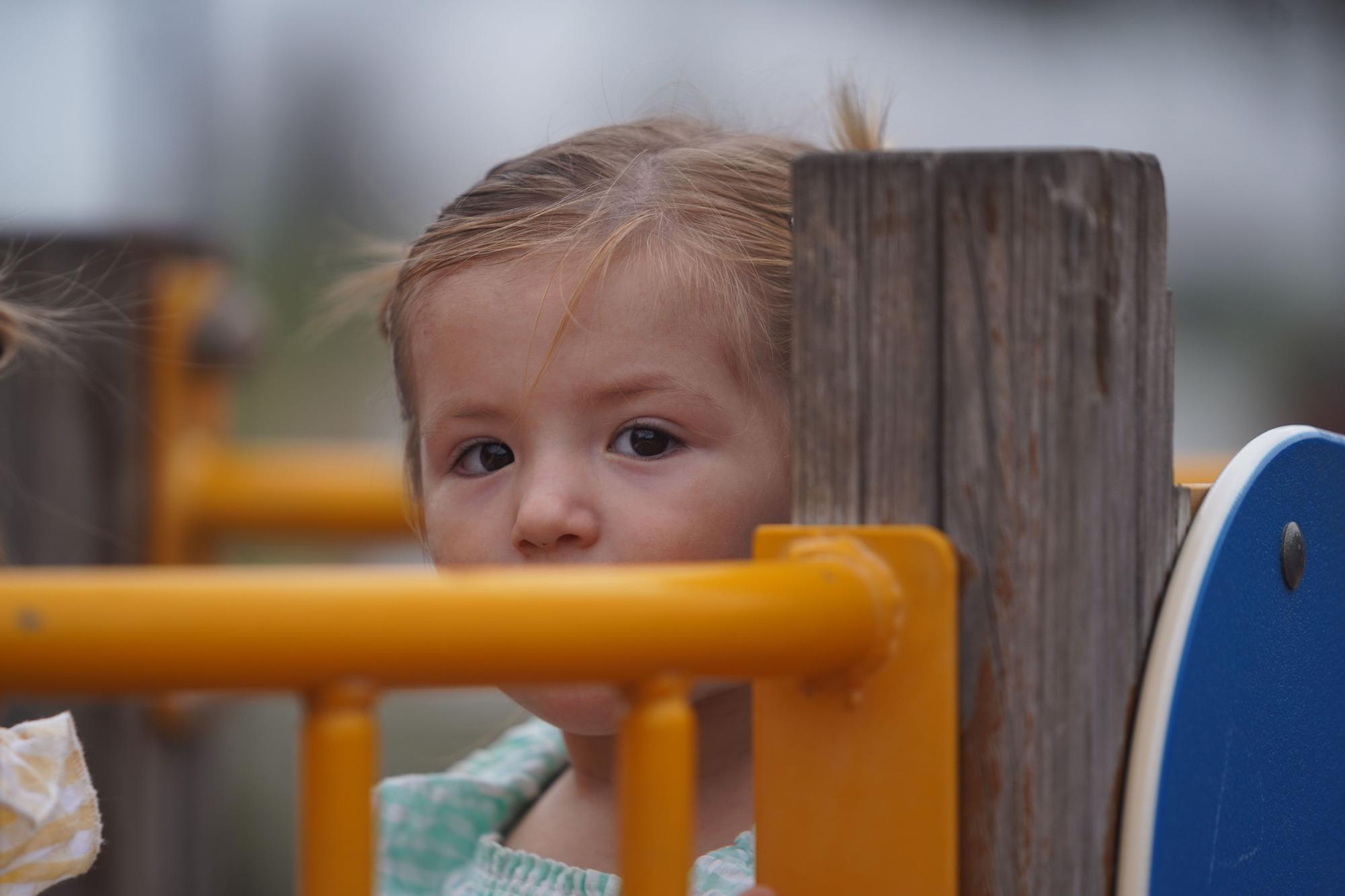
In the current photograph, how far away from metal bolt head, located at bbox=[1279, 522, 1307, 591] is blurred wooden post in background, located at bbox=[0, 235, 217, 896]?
208cm

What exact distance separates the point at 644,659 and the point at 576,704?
1.75 ft

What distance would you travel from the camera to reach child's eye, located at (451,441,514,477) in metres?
1.33

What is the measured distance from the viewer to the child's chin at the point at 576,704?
1.25 meters

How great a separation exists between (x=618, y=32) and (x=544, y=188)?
11.1 m

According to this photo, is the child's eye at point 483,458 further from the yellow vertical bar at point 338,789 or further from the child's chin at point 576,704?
the yellow vertical bar at point 338,789

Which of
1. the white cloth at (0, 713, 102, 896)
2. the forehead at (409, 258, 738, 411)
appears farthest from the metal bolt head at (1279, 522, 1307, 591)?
the white cloth at (0, 713, 102, 896)

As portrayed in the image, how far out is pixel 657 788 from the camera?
0.76 meters

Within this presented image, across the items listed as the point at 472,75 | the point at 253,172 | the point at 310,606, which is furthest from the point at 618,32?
the point at 310,606

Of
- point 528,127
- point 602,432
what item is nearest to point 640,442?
point 602,432

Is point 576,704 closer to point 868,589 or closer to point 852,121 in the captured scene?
point 868,589

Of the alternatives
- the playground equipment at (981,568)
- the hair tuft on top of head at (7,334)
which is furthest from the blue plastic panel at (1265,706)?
the hair tuft on top of head at (7,334)

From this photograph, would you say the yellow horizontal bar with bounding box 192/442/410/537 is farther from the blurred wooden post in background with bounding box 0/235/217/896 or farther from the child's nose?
the child's nose

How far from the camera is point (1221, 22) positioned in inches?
343

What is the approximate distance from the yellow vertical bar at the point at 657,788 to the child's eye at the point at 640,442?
0.49 metres
